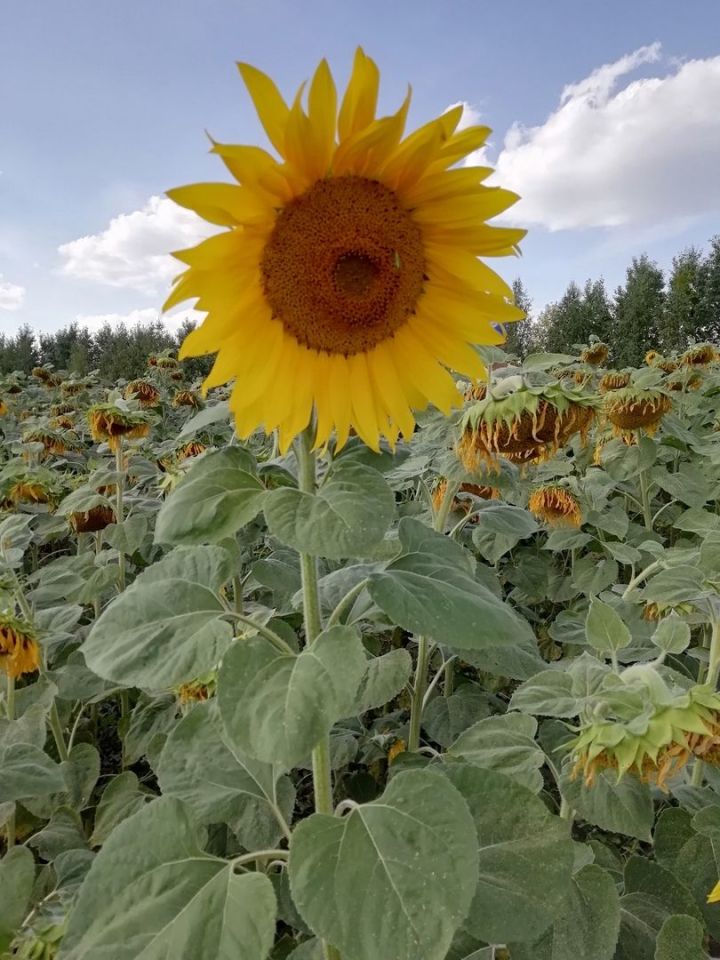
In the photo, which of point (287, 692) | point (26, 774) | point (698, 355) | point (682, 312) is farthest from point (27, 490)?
point (682, 312)

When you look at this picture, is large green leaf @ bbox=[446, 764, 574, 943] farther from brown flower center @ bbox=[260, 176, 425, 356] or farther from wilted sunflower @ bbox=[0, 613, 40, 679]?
wilted sunflower @ bbox=[0, 613, 40, 679]

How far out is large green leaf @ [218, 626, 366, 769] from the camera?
0.83 m

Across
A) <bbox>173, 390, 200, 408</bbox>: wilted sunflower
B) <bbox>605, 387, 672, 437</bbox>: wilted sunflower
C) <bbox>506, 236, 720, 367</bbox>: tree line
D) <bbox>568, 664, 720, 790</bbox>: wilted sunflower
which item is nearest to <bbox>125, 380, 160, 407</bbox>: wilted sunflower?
<bbox>173, 390, 200, 408</bbox>: wilted sunflower

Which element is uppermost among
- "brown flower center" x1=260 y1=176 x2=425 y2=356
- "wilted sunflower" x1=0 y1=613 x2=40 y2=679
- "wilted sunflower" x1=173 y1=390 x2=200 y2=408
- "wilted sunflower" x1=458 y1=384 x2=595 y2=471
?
"wilted sunflower" x1=173 y1=390 x2=200 y2=408

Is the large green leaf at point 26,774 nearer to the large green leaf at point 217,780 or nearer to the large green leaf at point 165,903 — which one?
the large green leaf at point 217,780

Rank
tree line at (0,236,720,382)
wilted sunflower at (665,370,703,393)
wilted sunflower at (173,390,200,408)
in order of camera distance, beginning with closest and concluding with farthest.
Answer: wilted sunflower at (665,370,703,393), wilted sunflower at (173,390,200,408), tree line at (0,236,720,382)

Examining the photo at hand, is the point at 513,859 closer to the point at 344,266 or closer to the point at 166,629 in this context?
the point at 166,629

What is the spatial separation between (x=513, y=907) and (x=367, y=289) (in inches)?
36.1

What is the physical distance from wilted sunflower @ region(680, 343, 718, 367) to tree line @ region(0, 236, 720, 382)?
1828cm

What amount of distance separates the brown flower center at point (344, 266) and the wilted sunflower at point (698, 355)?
4.71 m

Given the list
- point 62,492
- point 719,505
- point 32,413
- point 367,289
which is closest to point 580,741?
point 367,289

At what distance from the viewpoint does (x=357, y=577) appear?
1281mm

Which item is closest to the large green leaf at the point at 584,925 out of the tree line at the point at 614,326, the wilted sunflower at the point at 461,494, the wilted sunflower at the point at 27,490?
the wilted sunflower at the point at 461,494

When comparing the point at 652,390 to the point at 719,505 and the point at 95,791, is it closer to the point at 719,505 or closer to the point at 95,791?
the point at 719,505
